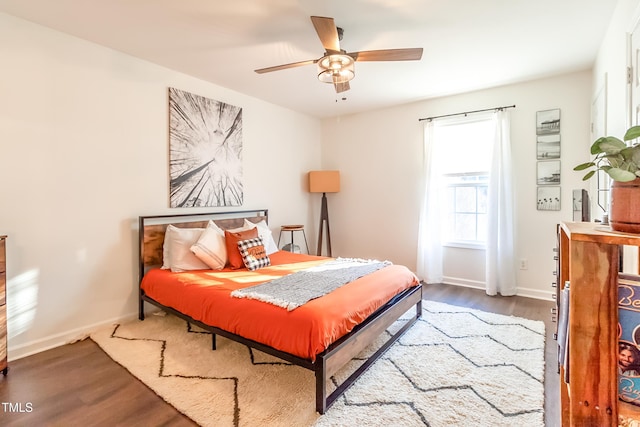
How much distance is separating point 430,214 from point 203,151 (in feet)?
10.0

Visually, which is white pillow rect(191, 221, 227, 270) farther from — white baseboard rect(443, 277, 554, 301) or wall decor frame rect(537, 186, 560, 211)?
wall decor frame rect(537, 186, 560, 211)

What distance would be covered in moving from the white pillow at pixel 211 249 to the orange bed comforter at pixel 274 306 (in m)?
0.11

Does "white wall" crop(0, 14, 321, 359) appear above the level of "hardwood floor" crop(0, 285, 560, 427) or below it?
above

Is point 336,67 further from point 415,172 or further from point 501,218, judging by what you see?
point 501,218

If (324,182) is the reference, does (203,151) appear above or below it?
above

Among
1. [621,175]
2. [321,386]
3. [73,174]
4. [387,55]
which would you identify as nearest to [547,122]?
[387,55]

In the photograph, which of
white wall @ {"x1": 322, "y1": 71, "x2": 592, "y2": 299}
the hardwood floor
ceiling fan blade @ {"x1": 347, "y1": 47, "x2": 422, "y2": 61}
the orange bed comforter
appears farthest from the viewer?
white wall @ {"x1": 322, "y1": 71, "x2": 592, "y2": 299}

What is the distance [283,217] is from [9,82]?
3.19m

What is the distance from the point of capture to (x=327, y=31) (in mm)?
2002

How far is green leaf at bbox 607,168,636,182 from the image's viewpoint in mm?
891

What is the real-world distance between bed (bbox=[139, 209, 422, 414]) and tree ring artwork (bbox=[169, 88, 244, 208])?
0.36m

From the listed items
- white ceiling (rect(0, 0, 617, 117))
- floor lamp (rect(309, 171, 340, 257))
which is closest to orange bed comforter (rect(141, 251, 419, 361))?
floor lamp (rect(309, 171, 340, 257))

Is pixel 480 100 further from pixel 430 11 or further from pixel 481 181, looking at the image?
pixel 430 11

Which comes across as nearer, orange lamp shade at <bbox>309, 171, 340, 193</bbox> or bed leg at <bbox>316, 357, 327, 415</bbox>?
bed leg at <bbox>316, 357, 327, 415</bbox>
